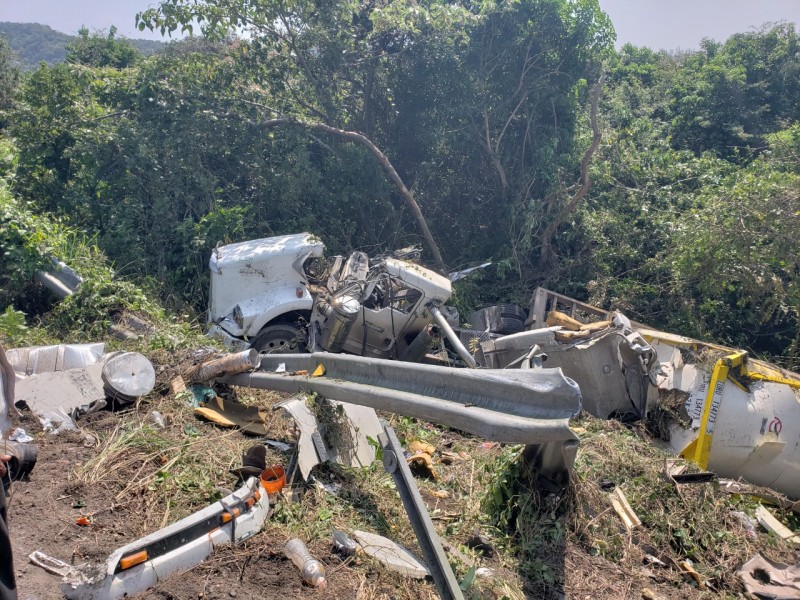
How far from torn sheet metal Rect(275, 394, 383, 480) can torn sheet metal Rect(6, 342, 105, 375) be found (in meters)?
2.10

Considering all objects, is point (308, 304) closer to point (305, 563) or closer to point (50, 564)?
point (305, 563)

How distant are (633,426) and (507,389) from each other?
10.7 feet

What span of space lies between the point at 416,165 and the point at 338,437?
8.18 meters

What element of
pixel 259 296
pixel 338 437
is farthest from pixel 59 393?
pixel 259 296

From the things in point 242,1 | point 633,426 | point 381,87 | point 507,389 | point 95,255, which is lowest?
point 633,426

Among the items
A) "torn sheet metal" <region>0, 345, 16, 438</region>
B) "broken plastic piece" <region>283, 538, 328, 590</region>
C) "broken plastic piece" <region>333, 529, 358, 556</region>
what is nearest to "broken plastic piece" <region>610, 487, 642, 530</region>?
"broken plastic piece" <region>333, 529, 358, 556</region>

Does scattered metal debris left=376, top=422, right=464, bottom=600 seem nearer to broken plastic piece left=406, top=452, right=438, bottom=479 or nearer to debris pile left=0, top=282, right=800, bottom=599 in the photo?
debris pile left=0, top=282, right=800, bottom=599

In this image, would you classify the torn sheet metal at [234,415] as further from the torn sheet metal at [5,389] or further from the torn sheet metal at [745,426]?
the torn sheet metal at [745,426]

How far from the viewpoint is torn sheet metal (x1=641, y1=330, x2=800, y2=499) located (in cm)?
565

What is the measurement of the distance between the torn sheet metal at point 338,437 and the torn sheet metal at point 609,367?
7.04 ft

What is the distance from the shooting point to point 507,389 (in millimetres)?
3391

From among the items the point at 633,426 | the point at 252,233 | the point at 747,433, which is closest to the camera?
the point at 747,433

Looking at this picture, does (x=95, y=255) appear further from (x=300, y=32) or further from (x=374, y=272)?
(x=300, y=32)

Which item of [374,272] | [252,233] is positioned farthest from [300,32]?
[374,272]
